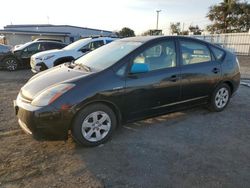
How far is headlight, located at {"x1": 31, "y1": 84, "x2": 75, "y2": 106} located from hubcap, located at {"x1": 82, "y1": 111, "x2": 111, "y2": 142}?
20.7 inches

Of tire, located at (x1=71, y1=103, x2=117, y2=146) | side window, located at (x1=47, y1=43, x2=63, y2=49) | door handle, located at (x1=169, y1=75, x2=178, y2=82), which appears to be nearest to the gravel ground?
tire, located at (x1=71, y1=103, x2=117, y2=146)

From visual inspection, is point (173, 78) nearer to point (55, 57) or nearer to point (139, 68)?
point (139, 68)

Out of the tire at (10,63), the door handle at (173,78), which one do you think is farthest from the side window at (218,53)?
the tire at (10,63)

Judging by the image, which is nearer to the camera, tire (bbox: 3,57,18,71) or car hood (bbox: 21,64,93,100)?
car hood (bbox: 21,64,93,100)

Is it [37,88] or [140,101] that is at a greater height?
[37,88]

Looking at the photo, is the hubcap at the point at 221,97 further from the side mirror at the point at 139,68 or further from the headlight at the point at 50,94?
the headlight at the point at 50,94

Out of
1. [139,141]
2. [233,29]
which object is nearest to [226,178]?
[139,141]

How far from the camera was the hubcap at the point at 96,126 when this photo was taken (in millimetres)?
3789

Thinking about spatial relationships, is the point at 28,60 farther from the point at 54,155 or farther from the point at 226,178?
the point at 226,178

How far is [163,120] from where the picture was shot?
5055mm

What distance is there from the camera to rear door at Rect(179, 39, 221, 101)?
4.77 metres

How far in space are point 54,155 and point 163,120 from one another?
7.50 feet

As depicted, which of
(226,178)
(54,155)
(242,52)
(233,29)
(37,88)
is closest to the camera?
(226,178)

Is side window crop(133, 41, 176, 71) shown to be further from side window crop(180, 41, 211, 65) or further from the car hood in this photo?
the car hood
